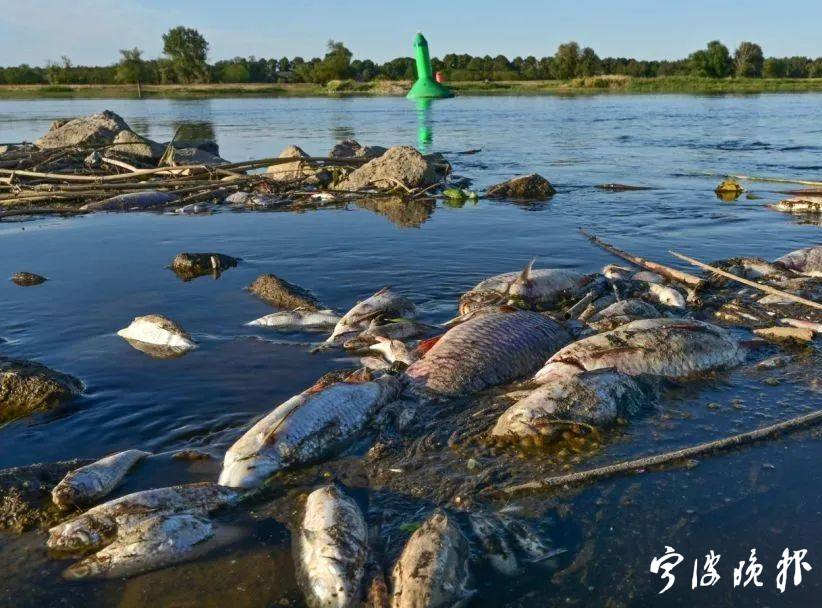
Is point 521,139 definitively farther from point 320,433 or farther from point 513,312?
point 320,433

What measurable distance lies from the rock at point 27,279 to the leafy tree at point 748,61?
91.0 meters

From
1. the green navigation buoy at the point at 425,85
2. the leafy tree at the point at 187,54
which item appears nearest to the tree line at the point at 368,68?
the leafy tree at the point at 187,54

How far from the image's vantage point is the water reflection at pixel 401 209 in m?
13.8

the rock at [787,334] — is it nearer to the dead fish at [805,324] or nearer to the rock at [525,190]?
the dead fish at [805,324]

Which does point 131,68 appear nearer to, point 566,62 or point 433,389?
point 566,62

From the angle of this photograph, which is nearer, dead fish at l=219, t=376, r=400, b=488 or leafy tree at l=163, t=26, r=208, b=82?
dead fish at l=219, t=376, r=400, b=488

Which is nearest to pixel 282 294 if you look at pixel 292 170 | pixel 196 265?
pixel 196 265

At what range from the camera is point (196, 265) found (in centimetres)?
964

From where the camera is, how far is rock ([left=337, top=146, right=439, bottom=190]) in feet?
56.4

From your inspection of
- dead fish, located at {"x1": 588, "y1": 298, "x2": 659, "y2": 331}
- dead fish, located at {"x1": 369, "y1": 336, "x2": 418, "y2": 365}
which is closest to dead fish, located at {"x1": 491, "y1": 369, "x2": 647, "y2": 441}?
dead fish, located at {"x1": 369, "y1": 336, "x2": 418, "y2": 365}

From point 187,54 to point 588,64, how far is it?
6201cm

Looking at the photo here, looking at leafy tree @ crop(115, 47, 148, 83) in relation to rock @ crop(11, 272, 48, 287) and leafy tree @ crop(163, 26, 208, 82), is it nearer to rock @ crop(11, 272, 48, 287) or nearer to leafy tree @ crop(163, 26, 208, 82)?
leafy tree @ crop(163, 26, 208, 82)

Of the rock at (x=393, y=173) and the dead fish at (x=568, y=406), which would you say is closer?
the dead fish at (x=568, y=406)

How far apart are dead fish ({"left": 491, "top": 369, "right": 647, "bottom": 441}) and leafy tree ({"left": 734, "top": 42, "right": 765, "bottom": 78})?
3634 inches
